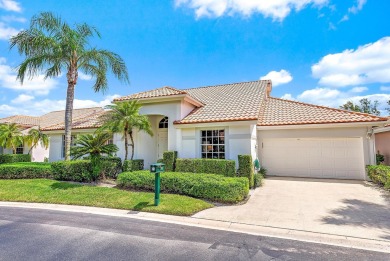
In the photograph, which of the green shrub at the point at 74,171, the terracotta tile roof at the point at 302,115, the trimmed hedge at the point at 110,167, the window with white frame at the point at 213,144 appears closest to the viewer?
the green shrub at the point at 74,171

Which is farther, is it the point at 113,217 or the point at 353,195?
the point at 353,195

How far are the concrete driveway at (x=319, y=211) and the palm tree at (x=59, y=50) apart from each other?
12.0 m

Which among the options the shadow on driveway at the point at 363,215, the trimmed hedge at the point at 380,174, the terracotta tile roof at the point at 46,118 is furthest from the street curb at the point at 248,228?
the terracotta tile roof at the point at 46,118

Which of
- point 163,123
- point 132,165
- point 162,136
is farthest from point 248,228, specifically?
point 163,123

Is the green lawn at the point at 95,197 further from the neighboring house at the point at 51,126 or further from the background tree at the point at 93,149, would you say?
the neighboring house at the point at 51,126

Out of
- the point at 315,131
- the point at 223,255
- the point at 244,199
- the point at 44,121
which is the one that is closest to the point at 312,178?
the point at 315,131

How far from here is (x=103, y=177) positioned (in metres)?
12.9

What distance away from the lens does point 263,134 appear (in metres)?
15.8

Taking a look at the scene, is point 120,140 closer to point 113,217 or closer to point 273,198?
point 113,217

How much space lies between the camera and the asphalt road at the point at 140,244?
15.7 ft

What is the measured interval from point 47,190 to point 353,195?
1447cm

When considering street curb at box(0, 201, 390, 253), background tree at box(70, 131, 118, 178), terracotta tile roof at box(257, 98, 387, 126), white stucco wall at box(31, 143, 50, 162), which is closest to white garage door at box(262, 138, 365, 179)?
terracotta tile roof at box(257, 98, 387, 126)

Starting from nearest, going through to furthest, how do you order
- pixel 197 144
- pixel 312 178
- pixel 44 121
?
pixel 197 144
pixel 312 178
pixel 44 121

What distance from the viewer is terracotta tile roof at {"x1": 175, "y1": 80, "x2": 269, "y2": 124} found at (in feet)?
43.6
